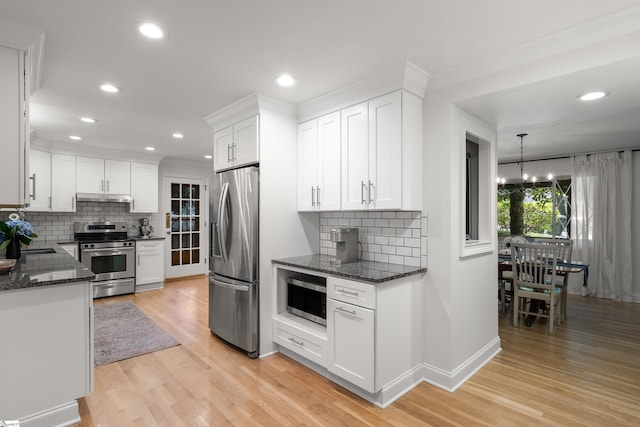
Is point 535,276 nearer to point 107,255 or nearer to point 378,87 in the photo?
point 378,87

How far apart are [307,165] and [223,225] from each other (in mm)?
1033

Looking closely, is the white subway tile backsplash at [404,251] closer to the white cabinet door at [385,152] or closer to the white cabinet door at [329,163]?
the white cabinet door at [385,152]

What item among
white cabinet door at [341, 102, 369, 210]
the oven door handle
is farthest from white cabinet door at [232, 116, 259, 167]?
the oven door handle

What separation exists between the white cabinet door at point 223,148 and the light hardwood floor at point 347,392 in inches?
74.1

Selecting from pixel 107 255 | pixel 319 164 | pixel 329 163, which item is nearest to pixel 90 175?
pixel 107 255

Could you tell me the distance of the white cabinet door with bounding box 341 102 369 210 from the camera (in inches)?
109

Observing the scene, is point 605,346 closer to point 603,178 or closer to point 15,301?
point 603,178

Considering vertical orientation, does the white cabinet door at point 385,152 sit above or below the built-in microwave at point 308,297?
above

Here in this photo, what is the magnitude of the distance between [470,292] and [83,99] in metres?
4.00

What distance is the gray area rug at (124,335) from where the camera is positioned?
10.6 feet

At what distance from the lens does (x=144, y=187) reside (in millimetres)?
6086

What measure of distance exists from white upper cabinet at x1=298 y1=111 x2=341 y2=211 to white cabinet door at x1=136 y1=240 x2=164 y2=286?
12.6ft

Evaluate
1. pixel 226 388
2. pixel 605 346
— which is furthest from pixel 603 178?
pixel 226 388

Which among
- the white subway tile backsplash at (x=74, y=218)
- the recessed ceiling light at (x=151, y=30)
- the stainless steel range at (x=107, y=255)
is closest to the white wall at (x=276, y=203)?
the recessed ceiling light at (x=151, y=30)
